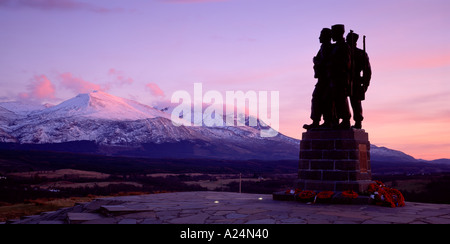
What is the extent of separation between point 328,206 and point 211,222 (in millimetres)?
3641

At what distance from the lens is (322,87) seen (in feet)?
44.3

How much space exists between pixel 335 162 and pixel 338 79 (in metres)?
2.43

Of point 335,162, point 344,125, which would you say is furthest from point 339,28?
point 335,162

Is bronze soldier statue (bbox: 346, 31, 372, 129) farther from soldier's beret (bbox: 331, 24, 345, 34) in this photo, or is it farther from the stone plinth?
the stone plinth

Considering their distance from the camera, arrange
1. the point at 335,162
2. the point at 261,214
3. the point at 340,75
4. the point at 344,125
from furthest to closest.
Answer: the point at 344,125, the point at 340,75, the point at 335,162, the point at 261,214

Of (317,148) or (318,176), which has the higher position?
(317,148)

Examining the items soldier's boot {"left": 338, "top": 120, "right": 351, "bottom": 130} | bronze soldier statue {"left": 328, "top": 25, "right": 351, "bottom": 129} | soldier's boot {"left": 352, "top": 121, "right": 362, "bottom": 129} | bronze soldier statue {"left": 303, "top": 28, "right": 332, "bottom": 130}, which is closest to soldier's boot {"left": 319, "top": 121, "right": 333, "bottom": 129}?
bronze soldier statue {"left": 303, "top": 28, "right": 332, "bottom": 130}

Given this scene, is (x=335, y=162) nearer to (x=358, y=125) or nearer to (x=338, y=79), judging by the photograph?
(x=358, y=125)

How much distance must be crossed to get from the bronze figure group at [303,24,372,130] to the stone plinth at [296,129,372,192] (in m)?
0.51

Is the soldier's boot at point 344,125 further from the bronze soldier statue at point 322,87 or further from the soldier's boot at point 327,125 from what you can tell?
the bronze soldier statue at point 322,87

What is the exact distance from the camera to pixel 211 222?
884 centimetres

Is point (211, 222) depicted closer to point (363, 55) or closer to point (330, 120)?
point (330, 120)

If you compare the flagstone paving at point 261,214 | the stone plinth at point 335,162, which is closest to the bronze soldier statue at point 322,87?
the stone plinth at point 335,162
